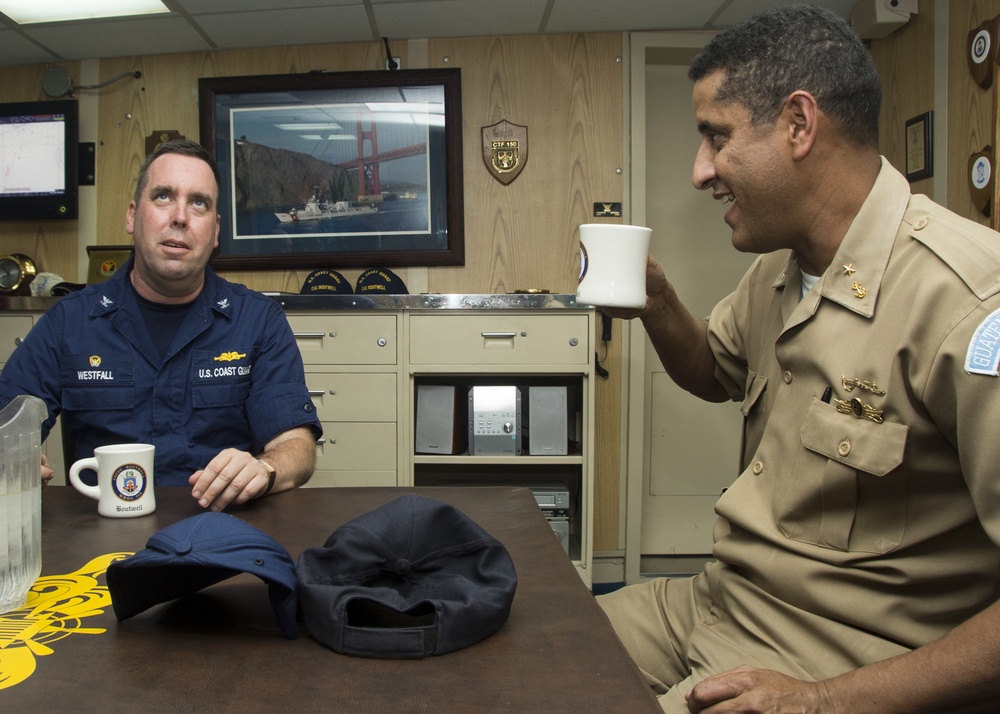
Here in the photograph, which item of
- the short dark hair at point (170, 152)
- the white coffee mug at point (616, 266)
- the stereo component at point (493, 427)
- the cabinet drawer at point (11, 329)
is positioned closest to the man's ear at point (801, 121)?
the white coffee mug at point (616, 266)

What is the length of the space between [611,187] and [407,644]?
3.16 metres

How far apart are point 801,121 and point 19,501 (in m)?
1.09

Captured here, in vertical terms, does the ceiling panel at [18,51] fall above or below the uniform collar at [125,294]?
above

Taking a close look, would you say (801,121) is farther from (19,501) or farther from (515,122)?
(515,122)

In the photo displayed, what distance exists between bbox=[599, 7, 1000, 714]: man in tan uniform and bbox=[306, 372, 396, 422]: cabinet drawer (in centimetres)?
191

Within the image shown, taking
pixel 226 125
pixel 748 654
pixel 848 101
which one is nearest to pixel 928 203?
pixel 848 101

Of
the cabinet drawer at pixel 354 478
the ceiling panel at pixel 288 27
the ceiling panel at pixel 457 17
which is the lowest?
the cabinet drawer at pixel 354 478

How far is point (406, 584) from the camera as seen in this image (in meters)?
0.76

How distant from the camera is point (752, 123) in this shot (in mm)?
1121

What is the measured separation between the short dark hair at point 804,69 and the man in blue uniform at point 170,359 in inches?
41.3

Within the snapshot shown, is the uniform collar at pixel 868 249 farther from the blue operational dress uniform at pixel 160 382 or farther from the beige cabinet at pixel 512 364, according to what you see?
the beige cabinet at pixel 512 364

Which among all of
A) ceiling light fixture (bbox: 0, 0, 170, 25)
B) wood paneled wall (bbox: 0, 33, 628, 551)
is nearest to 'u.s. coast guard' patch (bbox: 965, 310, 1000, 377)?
wood paneled wall (bbox: 0, 33, 628, 551)

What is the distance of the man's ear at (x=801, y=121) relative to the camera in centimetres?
107

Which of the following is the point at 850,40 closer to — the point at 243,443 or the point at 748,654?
the point at 748,654
